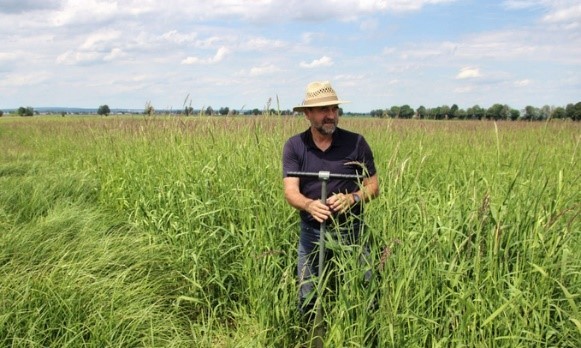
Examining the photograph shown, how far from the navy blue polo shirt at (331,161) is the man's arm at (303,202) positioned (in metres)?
0.09

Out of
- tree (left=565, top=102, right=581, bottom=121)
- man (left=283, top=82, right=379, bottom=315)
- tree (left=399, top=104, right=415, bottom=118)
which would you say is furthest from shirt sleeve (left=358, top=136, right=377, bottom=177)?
tree (left=399, top=104, right=415, bottom=118)

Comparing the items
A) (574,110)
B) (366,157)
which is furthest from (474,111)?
(366,157)

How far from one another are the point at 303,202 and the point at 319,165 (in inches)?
12.1

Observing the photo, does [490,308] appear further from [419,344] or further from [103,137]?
[103,137]

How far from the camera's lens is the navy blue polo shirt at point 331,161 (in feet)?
9.49

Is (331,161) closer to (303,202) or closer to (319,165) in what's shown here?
(319,165)

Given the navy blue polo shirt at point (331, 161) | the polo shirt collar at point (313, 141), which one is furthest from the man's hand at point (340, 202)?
the polo shirt collar at point (313, 141)

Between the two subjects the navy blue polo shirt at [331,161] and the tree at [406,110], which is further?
the tree at [406,110]

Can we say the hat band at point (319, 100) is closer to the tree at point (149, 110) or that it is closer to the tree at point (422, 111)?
the tree at point (149, 110)

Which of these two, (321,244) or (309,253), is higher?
(321,244)

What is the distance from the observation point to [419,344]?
229cm

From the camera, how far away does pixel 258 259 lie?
124 inches

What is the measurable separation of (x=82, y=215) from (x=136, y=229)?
54cm

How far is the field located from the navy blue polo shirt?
8.6 inches
